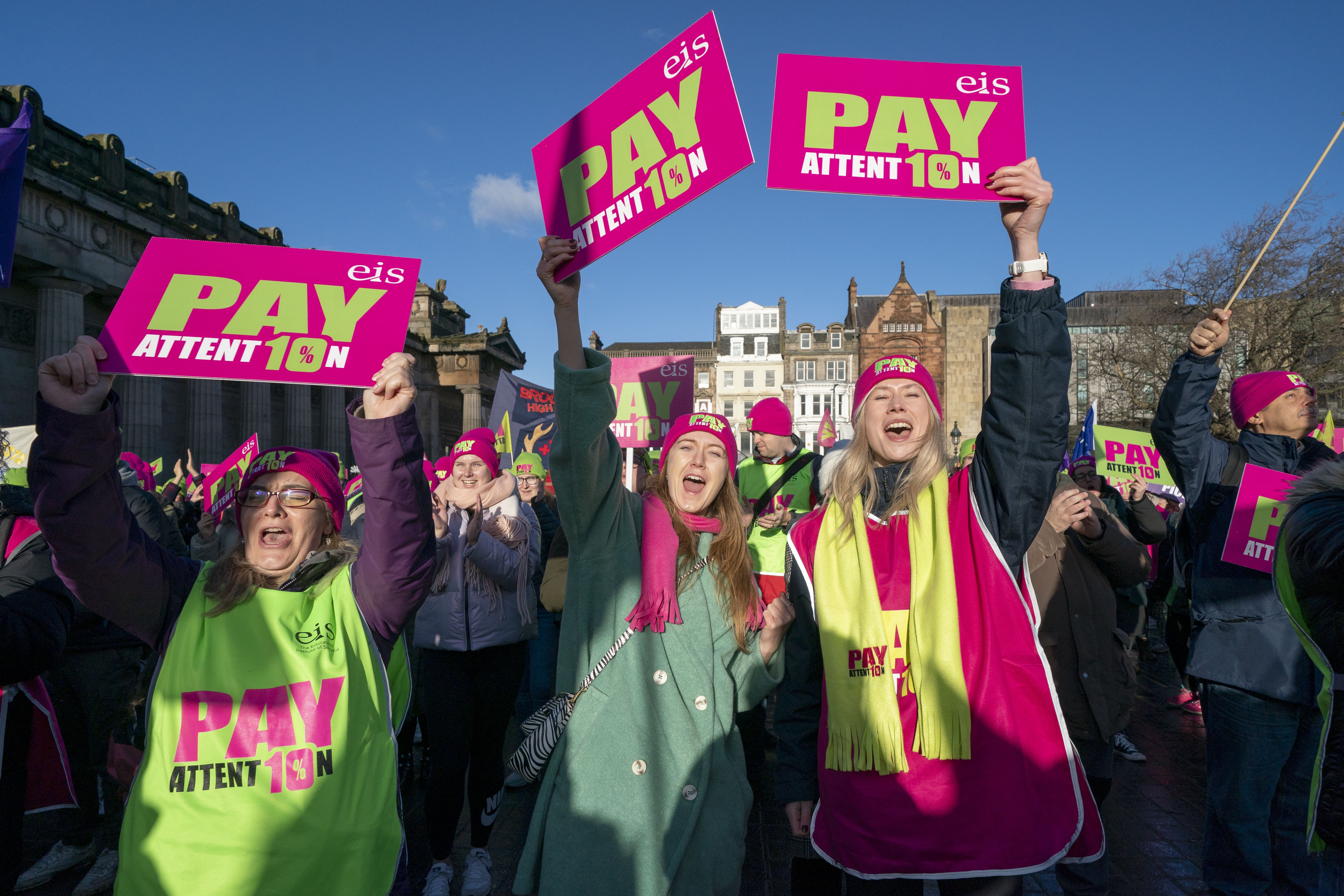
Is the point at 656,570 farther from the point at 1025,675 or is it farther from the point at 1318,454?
the point at 1318,454

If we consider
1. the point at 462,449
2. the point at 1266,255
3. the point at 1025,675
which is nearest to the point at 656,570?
the point at 1025,675

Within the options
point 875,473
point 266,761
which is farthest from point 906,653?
point 266,761

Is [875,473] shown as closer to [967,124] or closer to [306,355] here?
[967,124]

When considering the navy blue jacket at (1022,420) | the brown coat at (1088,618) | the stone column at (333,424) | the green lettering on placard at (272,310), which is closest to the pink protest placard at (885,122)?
the navy blue jacket at (1022,420)

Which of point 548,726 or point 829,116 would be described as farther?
point 829,116

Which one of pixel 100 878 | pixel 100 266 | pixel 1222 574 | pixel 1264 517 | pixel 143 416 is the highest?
pixel 100 266

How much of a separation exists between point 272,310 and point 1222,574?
396 centimetres

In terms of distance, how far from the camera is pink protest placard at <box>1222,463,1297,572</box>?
3051 millimetres

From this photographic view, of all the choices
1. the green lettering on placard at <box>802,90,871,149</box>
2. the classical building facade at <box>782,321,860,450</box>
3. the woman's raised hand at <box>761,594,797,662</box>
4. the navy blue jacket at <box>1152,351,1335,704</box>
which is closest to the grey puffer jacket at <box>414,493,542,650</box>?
the woman's raised hand at <box>761,594,797,662</box>

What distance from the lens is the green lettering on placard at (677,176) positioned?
2393 millimetres

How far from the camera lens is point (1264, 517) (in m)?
3.06

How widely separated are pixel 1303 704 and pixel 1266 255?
26818 mm

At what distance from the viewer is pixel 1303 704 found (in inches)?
114

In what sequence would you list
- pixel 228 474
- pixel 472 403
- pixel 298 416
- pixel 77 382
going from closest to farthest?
pixel 77 382
pixel 228 474
pixel 298 416
pixel 472 403
